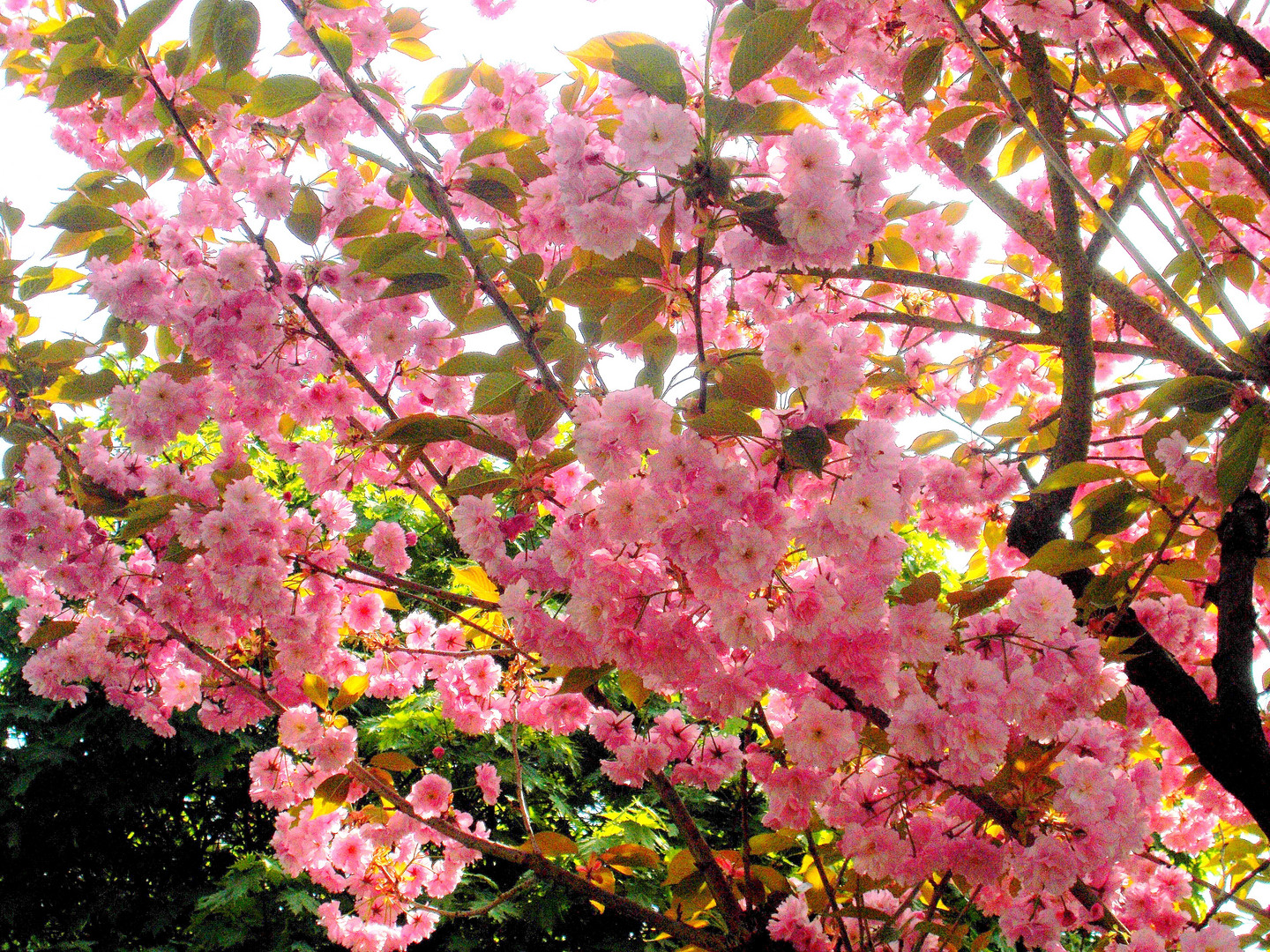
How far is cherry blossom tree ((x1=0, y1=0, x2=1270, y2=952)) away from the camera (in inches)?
42.9

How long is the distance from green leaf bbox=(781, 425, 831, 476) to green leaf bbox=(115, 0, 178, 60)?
121 centimetres

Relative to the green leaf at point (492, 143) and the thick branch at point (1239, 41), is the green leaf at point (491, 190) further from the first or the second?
the thick branch at point (1239, 41)

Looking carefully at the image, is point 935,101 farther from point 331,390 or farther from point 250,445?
point 250,445

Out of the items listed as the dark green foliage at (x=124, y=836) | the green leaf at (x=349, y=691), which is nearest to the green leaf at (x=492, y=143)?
the green leaf at (x=349, y=691)

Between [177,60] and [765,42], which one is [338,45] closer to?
[177,60]

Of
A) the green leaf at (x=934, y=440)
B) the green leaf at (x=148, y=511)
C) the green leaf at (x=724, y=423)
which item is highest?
the green leaf at (x=148, y=511)

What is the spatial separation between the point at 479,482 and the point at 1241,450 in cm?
113

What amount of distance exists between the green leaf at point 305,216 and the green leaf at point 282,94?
0.74 feet

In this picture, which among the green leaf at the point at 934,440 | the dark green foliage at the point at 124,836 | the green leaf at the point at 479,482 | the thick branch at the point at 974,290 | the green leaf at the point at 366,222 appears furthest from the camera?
the dark green foliage at the point at 124,836

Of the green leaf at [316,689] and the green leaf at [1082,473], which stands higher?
the green leaf at [316,689]

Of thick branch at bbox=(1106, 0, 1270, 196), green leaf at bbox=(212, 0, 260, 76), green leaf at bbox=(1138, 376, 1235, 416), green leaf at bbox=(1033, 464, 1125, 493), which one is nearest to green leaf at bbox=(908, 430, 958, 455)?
Result: green leaf at bbox=(1033, 464, 1125, 493)

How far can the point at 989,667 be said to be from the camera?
1149mm

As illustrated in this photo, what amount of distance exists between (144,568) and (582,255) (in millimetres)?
1469

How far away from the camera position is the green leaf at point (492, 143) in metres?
1.46
